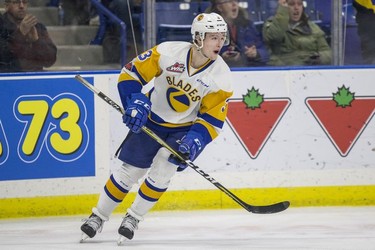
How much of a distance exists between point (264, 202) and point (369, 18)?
133 centimetres

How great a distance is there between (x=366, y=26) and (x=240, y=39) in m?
0.79

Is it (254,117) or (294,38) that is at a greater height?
(294,38)

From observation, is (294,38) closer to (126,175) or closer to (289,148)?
(289,148)

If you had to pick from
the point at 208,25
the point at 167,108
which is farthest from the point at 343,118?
the point at 208,25

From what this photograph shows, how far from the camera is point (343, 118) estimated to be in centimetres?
616

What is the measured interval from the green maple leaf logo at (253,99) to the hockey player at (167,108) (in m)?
1.21

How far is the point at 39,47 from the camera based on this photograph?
5.98 metres

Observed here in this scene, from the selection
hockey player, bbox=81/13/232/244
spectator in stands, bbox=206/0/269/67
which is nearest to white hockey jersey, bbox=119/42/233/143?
hockey player, bbox=81/13/232/244

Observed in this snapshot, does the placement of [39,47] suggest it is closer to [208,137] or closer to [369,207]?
[208,137]

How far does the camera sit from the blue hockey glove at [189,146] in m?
4.66

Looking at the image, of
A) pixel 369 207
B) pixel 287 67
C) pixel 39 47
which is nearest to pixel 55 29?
pixel 39 47

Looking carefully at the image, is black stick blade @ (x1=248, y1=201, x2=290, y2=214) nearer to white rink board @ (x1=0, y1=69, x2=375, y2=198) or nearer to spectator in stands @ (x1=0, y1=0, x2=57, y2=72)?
white rink board @ (x1=0, y1=69, x2=375, y2=198)

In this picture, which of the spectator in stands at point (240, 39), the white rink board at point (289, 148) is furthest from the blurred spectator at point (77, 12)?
the spectator in stands at point (240, 39)

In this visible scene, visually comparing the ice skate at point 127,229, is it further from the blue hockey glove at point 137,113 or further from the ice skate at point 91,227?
the blue hockey glove at point 137,113
